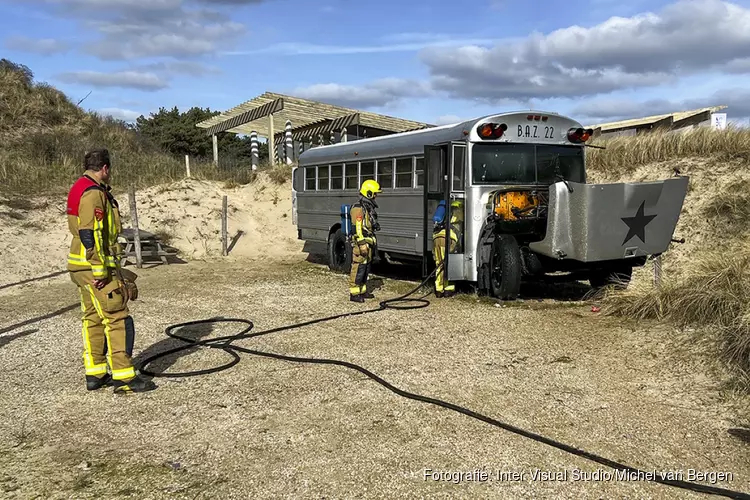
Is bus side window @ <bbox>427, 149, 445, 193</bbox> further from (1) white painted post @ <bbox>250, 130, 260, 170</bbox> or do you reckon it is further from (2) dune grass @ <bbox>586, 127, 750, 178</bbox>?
(1) white painted post @ <bbox>250, 130, 260, 170</bbox>

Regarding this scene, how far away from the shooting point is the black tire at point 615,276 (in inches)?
315

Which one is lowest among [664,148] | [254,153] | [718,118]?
[664,148]

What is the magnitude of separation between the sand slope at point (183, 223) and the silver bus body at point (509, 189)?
6.12m

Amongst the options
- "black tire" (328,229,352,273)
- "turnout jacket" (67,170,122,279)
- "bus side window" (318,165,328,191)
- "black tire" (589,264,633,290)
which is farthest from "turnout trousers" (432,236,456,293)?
"turnout jacket" (67,170,122,279)

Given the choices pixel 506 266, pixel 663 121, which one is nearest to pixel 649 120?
pixel 663 121

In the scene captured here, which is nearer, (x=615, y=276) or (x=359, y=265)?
(x=615, y=276)

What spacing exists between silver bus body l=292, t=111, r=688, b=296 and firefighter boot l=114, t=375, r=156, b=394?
15.6 ft

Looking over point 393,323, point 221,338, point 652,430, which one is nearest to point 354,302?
point 393,323

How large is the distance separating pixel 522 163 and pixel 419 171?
5.52ft

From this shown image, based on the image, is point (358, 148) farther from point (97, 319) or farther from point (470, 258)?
point (97, 319)

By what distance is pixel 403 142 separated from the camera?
9906 millimetres

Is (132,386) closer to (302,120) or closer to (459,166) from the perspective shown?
(459,166)

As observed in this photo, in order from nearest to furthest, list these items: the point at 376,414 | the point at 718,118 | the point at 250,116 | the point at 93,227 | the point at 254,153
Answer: the point at 376,414, the point at 93,227, the point at 718,118, the point at 250,116, the point at 254,153

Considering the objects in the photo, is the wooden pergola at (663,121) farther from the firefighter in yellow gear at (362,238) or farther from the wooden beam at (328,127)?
the firefighter in yellow gear at (362,238)
